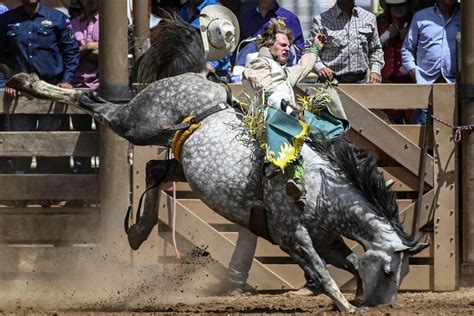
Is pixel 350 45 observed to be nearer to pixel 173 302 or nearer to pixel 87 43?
pixel 87 43

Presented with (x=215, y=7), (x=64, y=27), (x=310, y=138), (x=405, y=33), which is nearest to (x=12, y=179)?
(x=64, y=27)

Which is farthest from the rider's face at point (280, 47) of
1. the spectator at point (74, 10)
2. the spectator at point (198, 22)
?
the spectator at point (74, 10)

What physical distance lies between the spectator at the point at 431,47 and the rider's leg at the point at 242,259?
1805 mm

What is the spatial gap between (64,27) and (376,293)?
385 centimetres

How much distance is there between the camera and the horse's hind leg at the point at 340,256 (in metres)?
8.43

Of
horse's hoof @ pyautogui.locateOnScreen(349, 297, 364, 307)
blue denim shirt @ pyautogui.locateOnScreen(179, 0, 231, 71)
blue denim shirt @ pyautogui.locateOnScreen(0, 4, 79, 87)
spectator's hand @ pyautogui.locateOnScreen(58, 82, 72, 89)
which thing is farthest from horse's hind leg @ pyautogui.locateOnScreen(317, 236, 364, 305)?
blue denim shirt @ pyautogui.locateOnScreen(0, 4, 79, 87)

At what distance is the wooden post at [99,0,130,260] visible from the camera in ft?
32.3

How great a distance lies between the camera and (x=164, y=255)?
9.96 m

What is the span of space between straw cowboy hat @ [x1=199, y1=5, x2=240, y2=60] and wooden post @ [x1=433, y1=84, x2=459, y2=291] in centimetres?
174

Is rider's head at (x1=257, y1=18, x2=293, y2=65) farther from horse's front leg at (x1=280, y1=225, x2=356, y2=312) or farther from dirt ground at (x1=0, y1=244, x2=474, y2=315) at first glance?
dirt ground at (x1=0, y1=244, x2=474, y2=315)

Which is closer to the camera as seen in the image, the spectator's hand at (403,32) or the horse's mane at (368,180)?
the horse's mane at (368,180)

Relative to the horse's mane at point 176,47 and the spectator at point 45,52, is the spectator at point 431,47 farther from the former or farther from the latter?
the spectator at point 45,52

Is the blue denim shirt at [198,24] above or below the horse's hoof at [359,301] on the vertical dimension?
above

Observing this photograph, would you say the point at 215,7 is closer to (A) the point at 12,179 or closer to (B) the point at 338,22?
(B) the point at 338,22
